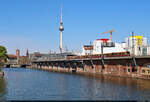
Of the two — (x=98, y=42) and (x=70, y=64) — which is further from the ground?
(x=98, y=42)

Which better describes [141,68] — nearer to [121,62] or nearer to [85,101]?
[121,62]

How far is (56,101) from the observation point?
41594 mm

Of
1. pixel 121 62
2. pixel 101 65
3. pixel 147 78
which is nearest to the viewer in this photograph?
pixel 147 78

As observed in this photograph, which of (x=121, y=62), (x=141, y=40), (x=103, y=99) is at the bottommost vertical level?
(x=103, y=99)

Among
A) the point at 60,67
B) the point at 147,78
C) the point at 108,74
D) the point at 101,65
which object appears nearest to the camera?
the point at 147,78

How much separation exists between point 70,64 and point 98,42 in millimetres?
42247

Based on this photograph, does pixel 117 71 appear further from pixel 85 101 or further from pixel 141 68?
pixel 85 101

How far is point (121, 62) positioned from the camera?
3706 inches

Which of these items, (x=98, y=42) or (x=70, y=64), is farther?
(x=98, y=42)

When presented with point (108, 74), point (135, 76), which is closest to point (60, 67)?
point (108, 74)

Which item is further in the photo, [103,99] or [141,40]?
[141,40]

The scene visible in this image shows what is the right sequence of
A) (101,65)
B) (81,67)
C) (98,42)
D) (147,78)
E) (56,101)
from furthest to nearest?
(98,42)
(81,67)
(101,65)
(147,78)
(56,101)

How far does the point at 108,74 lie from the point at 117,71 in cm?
702

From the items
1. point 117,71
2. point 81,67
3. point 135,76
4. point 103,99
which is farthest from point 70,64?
point 103,99
